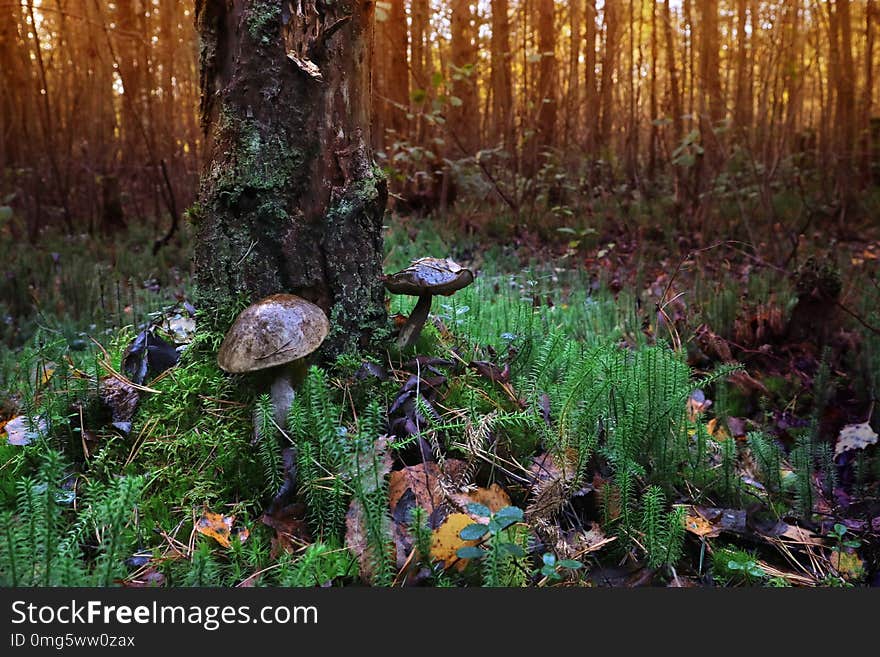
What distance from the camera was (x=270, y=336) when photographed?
205 centimetres

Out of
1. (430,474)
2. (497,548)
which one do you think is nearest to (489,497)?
(430,474)

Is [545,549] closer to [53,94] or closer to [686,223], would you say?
[686,223]

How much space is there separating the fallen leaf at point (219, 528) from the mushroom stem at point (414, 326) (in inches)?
38.0

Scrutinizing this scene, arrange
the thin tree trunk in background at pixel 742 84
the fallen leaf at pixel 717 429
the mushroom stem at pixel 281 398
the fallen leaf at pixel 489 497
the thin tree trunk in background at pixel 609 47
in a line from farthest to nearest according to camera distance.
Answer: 1. the thin tree trunk in background at pixel 609 47
2. the thin tree trunk in background at pixel 742 84
3. the fallen leaf at pixel 717 429
4. the mushroom stem at pixel 281 398
5. the fallen leaf at pixel 489 497

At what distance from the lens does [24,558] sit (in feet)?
4.79

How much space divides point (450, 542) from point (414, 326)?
3.42 feet

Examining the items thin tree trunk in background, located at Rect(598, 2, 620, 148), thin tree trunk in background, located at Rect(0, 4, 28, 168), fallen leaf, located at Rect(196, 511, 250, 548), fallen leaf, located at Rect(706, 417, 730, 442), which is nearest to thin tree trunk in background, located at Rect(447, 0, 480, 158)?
thin tree trunk in background, located at Rect(598, 2, 620, 148)

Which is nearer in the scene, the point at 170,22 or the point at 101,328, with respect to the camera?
the point at 101,328

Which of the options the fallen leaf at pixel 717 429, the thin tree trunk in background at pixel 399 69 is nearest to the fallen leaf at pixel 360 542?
the fallen leaf at pixel 717 429

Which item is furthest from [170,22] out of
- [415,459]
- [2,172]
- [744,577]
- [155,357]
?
[744,577]

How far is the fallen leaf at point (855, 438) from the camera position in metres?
3.05

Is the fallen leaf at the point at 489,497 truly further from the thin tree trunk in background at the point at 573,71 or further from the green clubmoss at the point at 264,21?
the thin tree trunk in background at the point at 573,71

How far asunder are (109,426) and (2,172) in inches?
371

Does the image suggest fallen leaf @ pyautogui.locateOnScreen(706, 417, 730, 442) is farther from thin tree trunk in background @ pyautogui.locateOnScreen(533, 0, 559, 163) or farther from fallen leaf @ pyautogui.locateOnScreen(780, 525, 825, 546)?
thin tree trunk in background @ pyautogui.locateOnScreen(533, 0, 559, 163)
